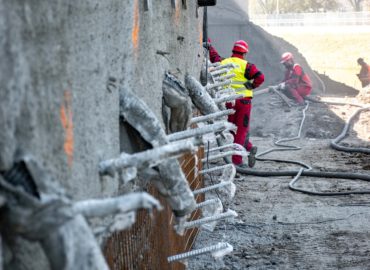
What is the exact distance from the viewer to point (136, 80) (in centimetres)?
378

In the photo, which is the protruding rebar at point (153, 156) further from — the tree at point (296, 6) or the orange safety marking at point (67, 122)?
the tree at point (296, 6)

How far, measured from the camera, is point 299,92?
20.5 meters

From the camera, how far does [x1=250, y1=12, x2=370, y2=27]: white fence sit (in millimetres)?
37656

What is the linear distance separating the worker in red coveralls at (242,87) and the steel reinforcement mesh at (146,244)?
5402 millimetres

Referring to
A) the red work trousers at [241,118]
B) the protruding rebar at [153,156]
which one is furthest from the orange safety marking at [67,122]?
the red work trousers at [241,118]

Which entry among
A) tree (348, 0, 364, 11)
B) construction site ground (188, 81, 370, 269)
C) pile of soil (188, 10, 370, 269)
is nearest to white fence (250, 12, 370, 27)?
tree (348, 0, 364, 11)

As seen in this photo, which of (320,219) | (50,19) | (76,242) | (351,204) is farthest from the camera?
(351,204)

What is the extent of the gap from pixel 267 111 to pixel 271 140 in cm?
340

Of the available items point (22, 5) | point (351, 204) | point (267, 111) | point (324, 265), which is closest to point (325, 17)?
point (267, 111)

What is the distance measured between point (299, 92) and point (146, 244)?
16.5 m

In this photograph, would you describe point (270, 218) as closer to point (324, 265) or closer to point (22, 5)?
point (324, 265)

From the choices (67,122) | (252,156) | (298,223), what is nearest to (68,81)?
(67,122)

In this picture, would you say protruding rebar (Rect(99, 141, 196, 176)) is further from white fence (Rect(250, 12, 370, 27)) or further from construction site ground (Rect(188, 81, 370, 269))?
white fence (Rect(250, 12, 370, 27))

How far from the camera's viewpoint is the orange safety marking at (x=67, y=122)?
2.40 metres
